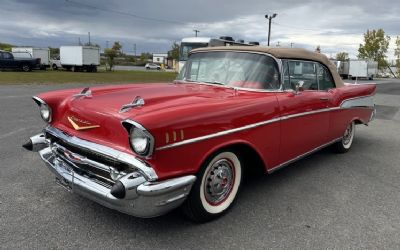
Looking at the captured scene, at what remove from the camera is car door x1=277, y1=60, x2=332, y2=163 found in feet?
12.9

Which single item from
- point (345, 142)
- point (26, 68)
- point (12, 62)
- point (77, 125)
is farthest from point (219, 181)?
point (26, 68)

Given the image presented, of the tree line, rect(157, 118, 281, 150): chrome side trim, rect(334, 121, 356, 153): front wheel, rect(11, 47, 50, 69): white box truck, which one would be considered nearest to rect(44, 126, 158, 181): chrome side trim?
rect(157, 118, 281, 150): chrome side trim

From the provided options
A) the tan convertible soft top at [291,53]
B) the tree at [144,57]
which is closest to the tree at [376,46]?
the tree at [144,57]

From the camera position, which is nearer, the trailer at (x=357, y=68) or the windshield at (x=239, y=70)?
the windshield at (x=239, y=70)

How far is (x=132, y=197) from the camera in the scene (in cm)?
266

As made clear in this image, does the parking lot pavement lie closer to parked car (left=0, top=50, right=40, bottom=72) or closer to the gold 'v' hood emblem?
the gold 'v' hood emblem

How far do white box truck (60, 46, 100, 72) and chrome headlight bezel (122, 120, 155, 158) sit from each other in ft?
129

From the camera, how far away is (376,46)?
210 feet

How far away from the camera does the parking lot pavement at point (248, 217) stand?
2.96m

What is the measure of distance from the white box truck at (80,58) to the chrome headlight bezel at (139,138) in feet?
129

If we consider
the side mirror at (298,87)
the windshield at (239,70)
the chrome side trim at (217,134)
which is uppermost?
the windshield at (239,70)

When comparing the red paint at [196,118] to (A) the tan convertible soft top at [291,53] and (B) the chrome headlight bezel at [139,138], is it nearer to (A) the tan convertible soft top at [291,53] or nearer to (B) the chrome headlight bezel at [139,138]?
(B) the chrome headlight bezel at [139,138]

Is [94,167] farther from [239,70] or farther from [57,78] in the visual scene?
[57,78]

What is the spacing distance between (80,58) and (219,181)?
39396 mm
